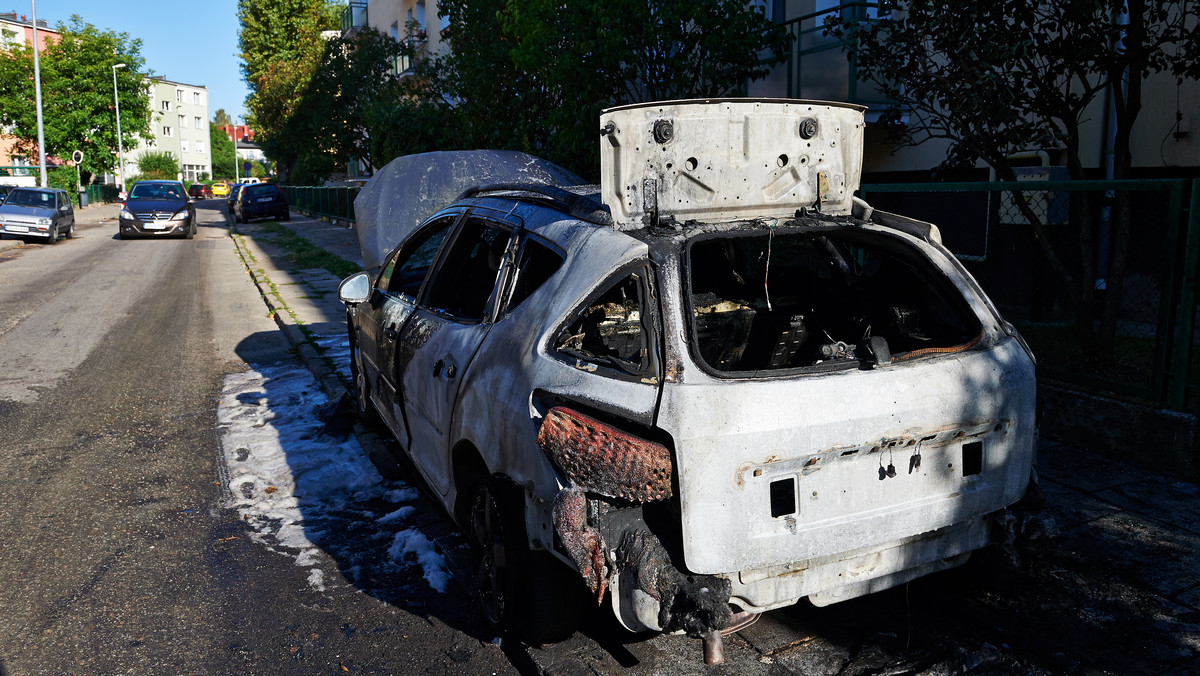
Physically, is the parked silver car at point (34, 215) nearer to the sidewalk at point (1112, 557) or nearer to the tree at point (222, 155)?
the sidewalk at point (1112, 557)

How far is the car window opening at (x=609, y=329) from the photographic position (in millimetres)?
3223

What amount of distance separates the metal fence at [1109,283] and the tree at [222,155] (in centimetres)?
12112

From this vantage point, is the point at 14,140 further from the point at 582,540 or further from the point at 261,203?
the point at 582,540

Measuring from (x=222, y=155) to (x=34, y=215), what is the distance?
341 feet

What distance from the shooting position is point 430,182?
28.2ft

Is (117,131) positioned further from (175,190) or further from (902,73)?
(902,73)

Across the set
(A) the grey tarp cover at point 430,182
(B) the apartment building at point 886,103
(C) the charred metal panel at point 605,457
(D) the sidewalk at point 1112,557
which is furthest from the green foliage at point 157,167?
(C) the charred metal panel at point 605,457

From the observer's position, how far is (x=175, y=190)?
1145 inches

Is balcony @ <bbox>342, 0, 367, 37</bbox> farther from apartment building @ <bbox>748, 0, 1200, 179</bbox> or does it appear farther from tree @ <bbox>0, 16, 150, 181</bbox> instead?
apartment building @ <bbox>748, 0, 1200, 179</bbox>

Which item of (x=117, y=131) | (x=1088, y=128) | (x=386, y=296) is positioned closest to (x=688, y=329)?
(x=386, y=296)

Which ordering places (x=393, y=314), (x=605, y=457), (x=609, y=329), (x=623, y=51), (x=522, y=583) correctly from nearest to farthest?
(x=605, y=457) < (x=522, y=583) < (x=609, y=329) < (x=393, y=314) < (x=623, y=51)

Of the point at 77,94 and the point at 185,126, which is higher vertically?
the point at 185,126

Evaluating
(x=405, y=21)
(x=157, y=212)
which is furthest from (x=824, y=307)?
(x=405, y=21)

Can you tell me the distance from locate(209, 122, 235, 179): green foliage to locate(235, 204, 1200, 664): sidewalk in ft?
402
